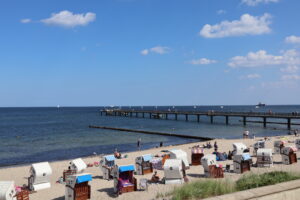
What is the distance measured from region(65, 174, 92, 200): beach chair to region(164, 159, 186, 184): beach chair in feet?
12.4

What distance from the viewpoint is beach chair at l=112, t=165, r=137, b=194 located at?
1272 cm

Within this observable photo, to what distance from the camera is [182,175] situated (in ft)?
46.0

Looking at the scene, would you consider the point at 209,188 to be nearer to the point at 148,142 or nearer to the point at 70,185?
the point at 70,185

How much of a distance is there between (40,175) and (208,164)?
318 inches

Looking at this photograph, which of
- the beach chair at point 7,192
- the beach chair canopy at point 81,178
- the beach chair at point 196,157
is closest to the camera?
the beach chair at point 7,192

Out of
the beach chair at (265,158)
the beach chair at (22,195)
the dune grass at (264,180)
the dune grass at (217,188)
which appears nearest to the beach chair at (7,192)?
the beach chair at (22,195)

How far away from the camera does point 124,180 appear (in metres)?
13.0

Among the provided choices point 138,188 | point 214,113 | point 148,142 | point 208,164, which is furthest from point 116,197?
point 214,113

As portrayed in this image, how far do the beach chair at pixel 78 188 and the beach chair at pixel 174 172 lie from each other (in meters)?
3.77

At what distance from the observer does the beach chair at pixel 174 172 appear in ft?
45.3

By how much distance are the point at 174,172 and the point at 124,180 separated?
241cm

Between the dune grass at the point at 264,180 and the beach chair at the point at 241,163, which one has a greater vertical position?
the dune grass at the point at 264,180

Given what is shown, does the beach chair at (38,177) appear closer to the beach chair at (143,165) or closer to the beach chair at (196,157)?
the beach chair at (143,165)

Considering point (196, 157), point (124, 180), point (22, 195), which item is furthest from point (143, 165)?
point (22, 195)
